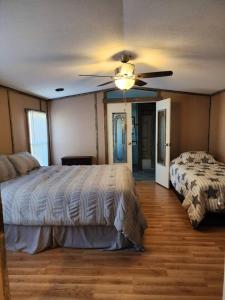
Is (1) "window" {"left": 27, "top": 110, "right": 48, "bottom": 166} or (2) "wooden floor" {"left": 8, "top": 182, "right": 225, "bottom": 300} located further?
(1) "window" {"left": 27, "top": 110, "right": 48, "bottom": 166}

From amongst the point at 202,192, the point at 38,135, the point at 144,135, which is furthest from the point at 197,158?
the point at 38,135

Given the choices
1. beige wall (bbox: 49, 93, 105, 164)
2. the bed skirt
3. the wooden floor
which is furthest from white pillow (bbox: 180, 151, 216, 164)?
the bed skirt

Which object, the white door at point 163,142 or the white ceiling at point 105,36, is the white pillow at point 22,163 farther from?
the white door at point 163,142

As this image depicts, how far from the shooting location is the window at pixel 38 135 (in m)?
4.67

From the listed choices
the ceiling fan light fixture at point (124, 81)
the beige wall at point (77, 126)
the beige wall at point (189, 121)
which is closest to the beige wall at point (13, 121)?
the beige wall at point (77, 126)

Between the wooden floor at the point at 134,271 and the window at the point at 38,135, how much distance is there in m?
2.73

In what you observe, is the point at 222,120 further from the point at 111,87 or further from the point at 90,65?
the point at 90,65

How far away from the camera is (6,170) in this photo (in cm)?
310

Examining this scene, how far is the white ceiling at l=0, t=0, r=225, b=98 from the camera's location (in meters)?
1.70

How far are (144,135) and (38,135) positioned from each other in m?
3.60

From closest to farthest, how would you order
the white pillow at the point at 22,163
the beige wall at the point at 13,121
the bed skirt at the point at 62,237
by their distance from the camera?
the bed skirt at the point at 62,237
the white pillow at the point at 22,163
the beige wall at the point at 13,121

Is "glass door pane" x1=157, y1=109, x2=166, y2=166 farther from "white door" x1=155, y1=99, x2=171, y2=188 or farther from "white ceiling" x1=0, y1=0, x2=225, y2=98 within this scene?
"white ceiling" x1=0, y1=0, x2=225, y2=98

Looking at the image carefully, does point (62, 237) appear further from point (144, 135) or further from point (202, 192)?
point (144, 135)

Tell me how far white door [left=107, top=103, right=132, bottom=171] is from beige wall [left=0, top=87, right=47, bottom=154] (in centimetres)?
204
